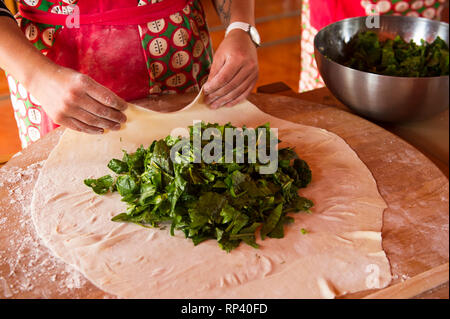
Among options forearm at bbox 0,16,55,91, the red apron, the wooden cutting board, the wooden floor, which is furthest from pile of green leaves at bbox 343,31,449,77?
the wooden floor

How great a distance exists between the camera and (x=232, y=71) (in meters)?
1.50

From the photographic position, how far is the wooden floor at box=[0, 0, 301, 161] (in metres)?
3.25

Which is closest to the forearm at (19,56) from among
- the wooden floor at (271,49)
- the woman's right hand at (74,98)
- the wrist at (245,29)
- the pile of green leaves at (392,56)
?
the woman's right hand at (74,98)

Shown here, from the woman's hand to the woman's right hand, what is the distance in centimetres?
36

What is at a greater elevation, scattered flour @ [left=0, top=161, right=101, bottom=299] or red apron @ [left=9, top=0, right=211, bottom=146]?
red apron @ [left=9, top=0, right=211, bottom=146]

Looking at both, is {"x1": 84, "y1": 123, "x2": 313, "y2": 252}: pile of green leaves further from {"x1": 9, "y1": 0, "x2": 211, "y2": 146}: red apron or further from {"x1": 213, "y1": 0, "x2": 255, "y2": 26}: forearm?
{"x1": 213, "y1": 0, "x2": 255, "y2": 26}: forearm

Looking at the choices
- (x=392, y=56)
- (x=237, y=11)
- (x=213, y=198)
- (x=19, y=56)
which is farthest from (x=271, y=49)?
(x=213, y=198)

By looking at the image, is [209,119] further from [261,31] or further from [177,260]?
[261,31]

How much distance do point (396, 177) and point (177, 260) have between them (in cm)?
72

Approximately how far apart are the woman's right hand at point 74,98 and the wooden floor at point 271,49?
1.81m

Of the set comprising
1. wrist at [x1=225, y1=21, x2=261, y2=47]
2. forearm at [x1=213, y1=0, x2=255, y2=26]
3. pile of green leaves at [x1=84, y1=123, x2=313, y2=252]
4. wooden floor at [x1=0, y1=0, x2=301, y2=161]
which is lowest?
wooden floor at [x1=0, y1=0, x2=301, y2=161]

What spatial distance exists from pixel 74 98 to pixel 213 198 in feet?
1.70

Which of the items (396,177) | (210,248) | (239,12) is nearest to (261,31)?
(239,12)

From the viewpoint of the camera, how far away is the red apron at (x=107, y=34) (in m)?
1.50
